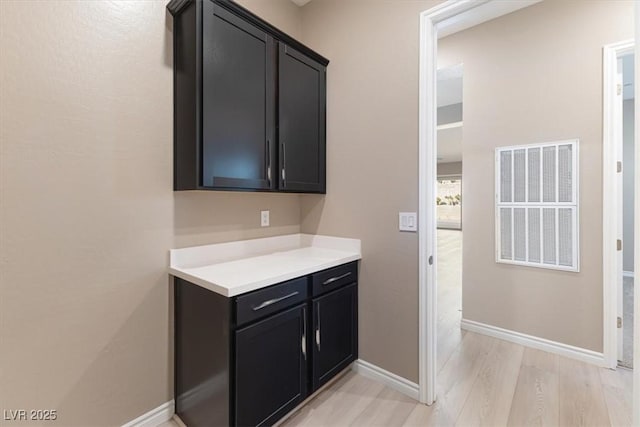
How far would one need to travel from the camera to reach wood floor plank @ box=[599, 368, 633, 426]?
1661mm

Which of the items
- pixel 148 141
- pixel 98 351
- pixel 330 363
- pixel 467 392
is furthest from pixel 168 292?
pixel 467 392

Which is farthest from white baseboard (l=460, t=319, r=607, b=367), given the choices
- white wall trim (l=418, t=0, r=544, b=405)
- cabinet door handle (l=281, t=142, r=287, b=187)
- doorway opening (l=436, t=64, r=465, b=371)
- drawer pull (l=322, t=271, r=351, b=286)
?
cabinet door handle (l=281, t=142, r=287, b=187)

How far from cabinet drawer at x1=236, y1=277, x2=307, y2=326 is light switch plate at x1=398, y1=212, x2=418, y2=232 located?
0.76 metres

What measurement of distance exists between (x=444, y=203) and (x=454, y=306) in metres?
7.52

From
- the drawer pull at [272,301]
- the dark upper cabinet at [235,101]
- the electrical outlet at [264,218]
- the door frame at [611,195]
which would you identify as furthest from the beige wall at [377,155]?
the door frame at [611,195]

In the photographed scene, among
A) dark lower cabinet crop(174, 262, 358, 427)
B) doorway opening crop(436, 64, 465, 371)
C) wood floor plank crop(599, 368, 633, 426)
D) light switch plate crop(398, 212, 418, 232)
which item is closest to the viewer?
dark lower cabinet crop(174, 262, 358, 427)

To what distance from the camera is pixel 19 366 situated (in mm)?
1256

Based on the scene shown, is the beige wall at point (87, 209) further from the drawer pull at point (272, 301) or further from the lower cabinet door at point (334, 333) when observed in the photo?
the lower cabinet door at point (334, 333)

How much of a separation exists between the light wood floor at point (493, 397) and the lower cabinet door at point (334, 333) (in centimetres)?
20

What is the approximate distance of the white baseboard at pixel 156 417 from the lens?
1.61m

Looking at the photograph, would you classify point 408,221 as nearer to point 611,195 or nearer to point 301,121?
point 301,121

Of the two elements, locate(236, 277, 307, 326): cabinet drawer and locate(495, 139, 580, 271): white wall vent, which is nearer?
locate(236, 277, 307, 326): cabinet drawer

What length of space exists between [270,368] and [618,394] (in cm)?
228

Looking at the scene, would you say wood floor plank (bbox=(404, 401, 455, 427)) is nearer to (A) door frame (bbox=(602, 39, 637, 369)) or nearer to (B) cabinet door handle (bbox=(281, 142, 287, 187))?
(A) door frame (bbox=(602, 39, 637, 369))
